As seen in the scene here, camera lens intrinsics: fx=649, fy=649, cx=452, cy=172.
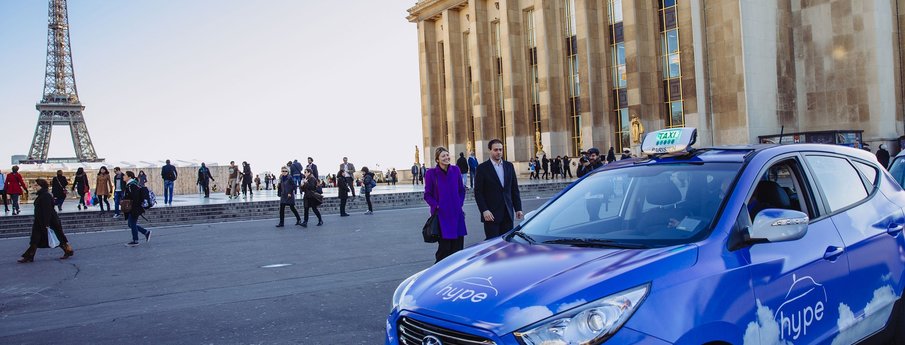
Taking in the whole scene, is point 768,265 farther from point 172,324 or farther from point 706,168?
point 172,324

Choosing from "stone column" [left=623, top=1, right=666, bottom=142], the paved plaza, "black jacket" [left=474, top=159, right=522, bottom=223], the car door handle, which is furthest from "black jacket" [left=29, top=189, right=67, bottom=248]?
"stone column" [left=623, top=1, right=666, bottom=142]

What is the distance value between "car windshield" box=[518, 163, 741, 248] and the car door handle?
660mm

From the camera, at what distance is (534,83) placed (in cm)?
5194

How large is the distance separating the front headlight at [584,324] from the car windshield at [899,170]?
7561mm

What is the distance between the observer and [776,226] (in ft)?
10.6

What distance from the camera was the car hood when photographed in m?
2.73

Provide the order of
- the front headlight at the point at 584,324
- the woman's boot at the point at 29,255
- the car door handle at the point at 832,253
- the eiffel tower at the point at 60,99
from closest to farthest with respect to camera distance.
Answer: the front headlight at the point at 584,324 < the car door handle at the point at 832,253 < the woman's boot at the point at 29,255 < the eiffel tower at the point at 60,99

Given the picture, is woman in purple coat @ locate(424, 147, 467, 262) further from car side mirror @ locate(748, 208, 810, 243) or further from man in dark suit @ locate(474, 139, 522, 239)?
car side mirror @ locate(748, 208, 810, 243)

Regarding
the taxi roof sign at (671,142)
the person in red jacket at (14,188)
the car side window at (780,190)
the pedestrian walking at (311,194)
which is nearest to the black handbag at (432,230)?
the taxi roof sign at (671,142)

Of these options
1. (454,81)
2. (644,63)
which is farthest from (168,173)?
(454,81)

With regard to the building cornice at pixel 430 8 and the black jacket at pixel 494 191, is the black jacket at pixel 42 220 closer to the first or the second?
the black jacket at pixel 494 191

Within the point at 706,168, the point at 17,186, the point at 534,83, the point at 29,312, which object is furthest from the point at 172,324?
the point at 534,83

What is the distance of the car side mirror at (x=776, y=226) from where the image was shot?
10.5ft

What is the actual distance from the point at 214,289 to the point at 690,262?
714cm
